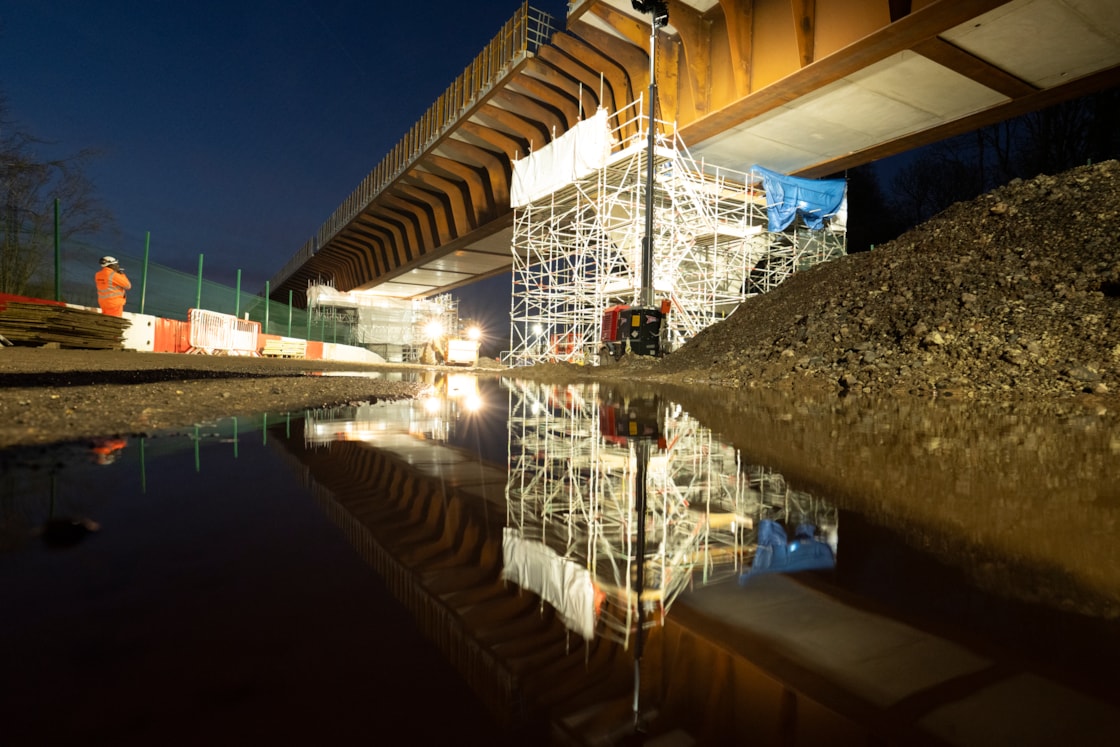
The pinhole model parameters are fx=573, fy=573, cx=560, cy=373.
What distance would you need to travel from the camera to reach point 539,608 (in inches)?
38.0

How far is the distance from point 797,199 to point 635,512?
1940 centimetres

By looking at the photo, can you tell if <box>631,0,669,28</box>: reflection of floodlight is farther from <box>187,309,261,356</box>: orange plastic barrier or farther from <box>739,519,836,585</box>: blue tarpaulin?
<box>187,309,261,356</box>: orange plastic barrier

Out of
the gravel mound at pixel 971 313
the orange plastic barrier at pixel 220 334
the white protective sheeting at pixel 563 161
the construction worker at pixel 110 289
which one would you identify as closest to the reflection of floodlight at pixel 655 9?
the white protective sheeting at pixel 563 161

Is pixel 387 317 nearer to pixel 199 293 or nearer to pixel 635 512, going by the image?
pixel 199 293

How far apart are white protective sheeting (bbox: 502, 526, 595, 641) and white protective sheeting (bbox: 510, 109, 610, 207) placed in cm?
1549

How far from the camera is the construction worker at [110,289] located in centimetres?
1409

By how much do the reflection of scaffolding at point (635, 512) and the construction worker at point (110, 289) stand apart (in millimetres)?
15854

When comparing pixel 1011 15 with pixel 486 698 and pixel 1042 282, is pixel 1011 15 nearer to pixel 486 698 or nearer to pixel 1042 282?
pixel 1042 282

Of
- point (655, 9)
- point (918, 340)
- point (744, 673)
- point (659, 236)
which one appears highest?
point (655, 9)

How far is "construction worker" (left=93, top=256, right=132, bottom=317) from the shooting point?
46.2ft

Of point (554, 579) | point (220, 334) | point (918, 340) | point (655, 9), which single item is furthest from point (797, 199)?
point (220, 334)

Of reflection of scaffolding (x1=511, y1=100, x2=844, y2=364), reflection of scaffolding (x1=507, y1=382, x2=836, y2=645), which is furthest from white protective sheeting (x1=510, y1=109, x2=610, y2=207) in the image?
reflection of scaffolding (x1=507, y1=382, x2=836, y2=645)

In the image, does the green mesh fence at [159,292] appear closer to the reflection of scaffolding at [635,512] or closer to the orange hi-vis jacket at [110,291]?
the orange hi-vis jacket at [110,291]

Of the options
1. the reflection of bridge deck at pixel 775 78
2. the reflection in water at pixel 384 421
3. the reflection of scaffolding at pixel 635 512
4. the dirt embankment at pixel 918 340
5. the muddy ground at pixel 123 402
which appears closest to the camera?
the reflection of scaffolding at pixel 635 512
